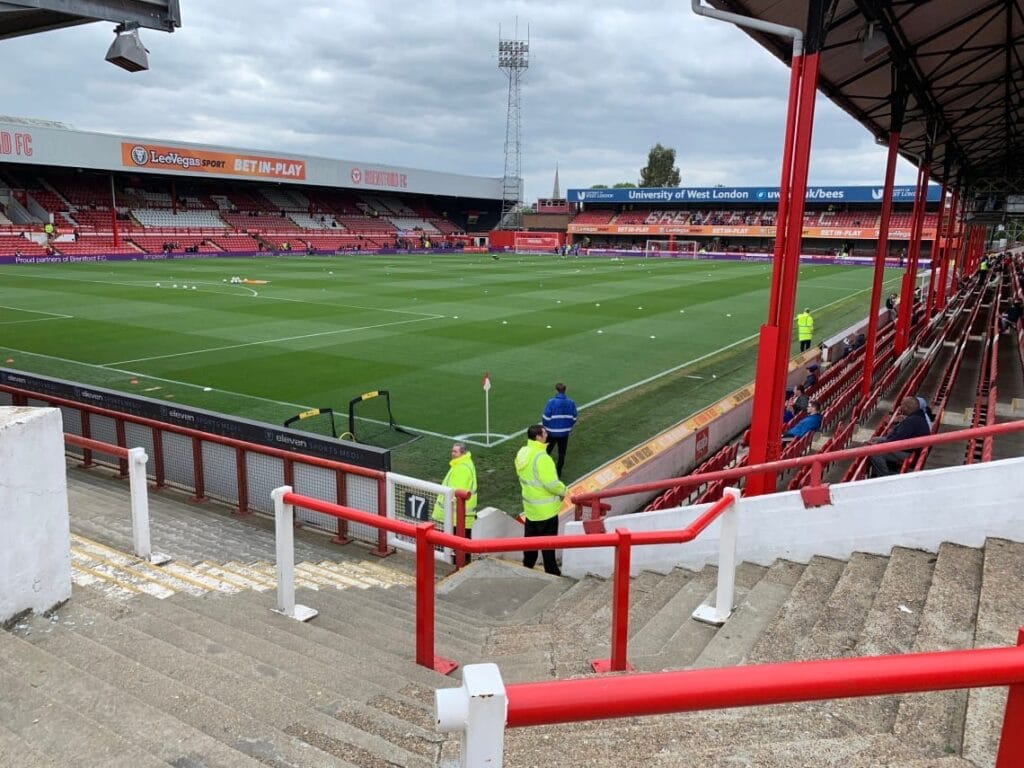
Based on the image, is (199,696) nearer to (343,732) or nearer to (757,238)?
(343,732)

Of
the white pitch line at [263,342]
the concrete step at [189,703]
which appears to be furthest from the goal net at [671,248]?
the concrete step at [189,703]

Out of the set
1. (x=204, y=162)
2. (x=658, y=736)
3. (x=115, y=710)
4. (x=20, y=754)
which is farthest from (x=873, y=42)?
(x=204, y=162)

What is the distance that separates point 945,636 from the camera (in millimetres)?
4273

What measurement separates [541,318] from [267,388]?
13796 mm

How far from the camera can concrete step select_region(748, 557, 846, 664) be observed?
4.71 meters

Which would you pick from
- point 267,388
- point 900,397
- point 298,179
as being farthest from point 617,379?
point 298,179

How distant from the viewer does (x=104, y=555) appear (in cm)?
636

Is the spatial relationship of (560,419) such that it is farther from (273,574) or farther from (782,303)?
(273,574)

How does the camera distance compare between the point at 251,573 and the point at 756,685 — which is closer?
the point at 756,685

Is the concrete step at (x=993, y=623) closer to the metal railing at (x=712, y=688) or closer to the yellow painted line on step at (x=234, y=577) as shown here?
the metal railing at (x=712, y=688)

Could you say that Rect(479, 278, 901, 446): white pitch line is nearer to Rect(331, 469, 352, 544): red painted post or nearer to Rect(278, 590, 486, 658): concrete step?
Rect(331, 469, 352, 544): red painted post

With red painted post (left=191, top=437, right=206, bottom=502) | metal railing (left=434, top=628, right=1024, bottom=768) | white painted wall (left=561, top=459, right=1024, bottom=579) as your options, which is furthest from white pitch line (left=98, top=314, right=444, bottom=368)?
metal railing (left=434, top=628, right=1024, bottom=768)

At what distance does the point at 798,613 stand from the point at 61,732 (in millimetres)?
4282

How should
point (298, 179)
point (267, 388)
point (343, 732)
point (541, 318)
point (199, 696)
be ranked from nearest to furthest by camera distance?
1. point (343, 732)
2. point (199, 696)
3. point (267, 388)
4. point (541, 318)
5. point (298, 179)
